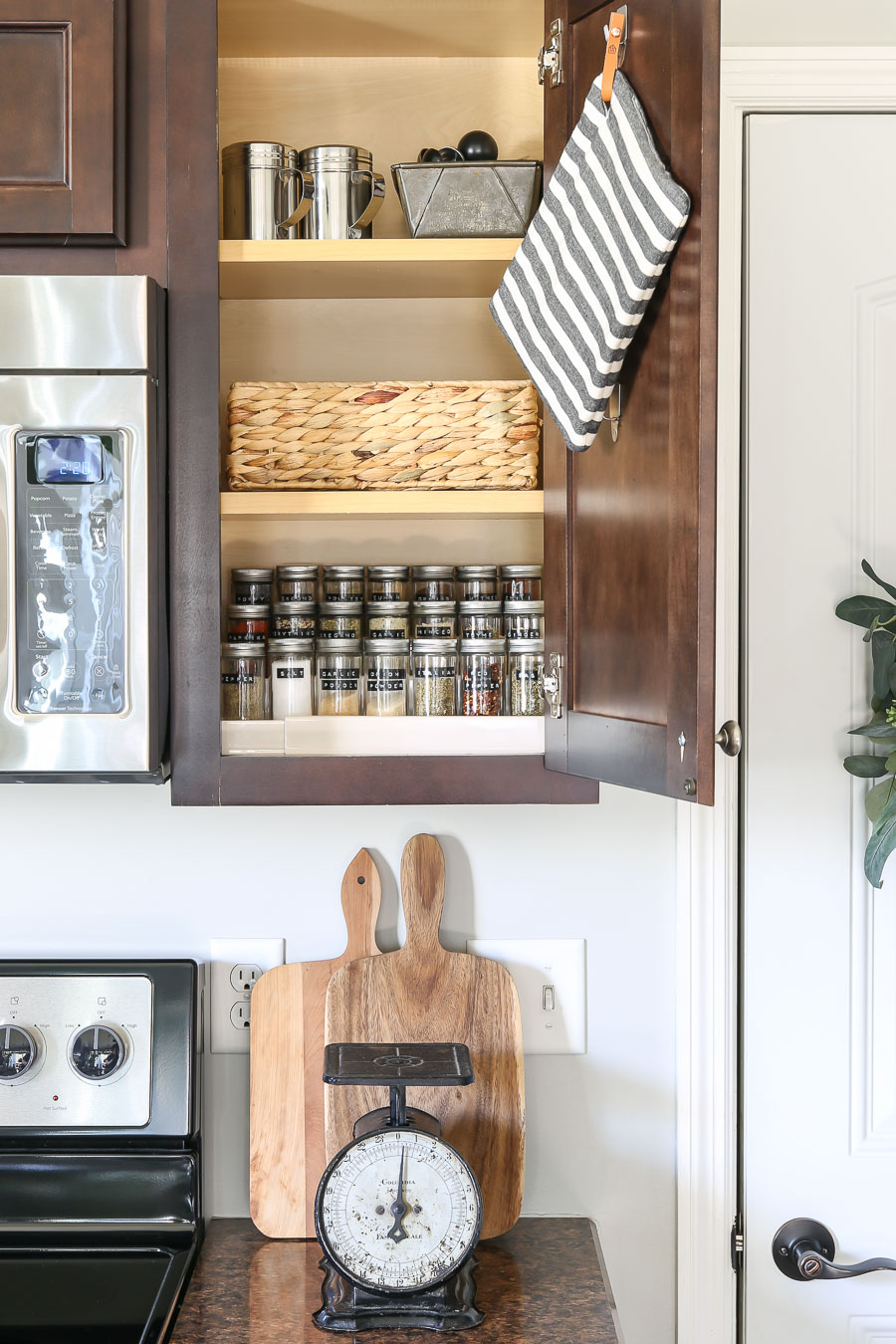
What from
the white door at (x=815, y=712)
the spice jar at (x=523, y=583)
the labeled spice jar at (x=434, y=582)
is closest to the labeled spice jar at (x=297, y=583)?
the labeled spice jar at (x=434, y=582)

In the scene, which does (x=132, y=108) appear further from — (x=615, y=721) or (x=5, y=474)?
(x=615, y=721)

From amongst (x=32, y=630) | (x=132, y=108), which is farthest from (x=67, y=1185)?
(x=132, y=108)

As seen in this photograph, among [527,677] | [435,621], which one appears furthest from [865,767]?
[435,621]

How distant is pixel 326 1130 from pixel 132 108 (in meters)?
1.12

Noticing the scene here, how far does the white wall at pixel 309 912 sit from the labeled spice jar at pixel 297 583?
0.93 feet

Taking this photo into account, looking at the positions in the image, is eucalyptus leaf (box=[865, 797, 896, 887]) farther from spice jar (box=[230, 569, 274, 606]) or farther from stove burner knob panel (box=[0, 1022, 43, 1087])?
stove burner knob panel (box=[0, 1022, 43, 1087])

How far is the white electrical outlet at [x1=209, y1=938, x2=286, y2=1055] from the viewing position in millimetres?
1311

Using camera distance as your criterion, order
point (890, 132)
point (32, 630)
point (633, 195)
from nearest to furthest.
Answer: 1. point (633, 195)
2. point (32, 630)
3. point (890, 132)

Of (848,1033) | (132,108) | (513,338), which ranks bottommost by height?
(848,1033)

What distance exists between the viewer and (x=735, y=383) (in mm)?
1315

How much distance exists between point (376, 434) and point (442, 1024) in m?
0.69

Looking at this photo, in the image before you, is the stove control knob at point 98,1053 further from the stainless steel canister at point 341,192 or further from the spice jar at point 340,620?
the stainless steel canister at point 341,192

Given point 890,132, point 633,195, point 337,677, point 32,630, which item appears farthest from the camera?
point 890,132

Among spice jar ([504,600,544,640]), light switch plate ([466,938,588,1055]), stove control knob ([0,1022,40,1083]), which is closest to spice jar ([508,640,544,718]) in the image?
spice jar ([504,600,544,640])
